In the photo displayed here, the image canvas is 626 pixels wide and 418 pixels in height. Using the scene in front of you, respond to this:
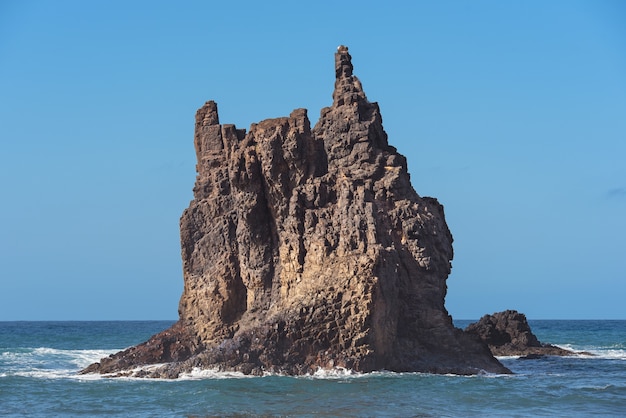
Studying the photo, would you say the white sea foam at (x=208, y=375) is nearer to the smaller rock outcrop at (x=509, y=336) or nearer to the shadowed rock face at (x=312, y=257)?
the shadowed rock face at (x=312, y=257)

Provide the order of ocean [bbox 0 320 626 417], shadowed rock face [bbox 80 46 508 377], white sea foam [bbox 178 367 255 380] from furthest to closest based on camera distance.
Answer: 1. white sea foam [bbox 178 367 255 380]
2. shadowed rock face [bbox 80 46 508 377]
3. ocean [bbox 0 320 626 417]

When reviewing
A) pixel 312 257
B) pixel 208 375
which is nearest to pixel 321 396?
pixel 208 375

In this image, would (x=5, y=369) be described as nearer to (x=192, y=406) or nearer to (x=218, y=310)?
(x=218, y=310)

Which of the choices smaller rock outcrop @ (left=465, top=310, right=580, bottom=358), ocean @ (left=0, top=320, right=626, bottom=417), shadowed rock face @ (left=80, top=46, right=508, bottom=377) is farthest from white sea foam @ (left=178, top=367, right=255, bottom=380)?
smaller rock outcrop @ (left=465, top=310, right=580, bottom=358)

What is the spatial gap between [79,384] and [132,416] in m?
7.02

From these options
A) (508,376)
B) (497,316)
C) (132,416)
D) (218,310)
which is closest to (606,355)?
(497,316)

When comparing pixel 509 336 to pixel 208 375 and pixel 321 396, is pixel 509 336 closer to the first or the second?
pixel 208 375

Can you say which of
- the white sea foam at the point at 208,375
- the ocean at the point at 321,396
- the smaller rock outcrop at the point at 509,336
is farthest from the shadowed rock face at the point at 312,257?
the smaller rock outcrop at the point at 509,336

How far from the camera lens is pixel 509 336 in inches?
2019

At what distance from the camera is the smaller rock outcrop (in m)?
49.3

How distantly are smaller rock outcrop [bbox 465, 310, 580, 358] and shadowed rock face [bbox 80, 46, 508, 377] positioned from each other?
15805mm

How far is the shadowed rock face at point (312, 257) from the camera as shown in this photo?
3073 centimetres

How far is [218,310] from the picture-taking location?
34.8 meters

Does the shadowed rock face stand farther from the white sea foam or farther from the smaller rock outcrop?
the smaller rock outcrop
